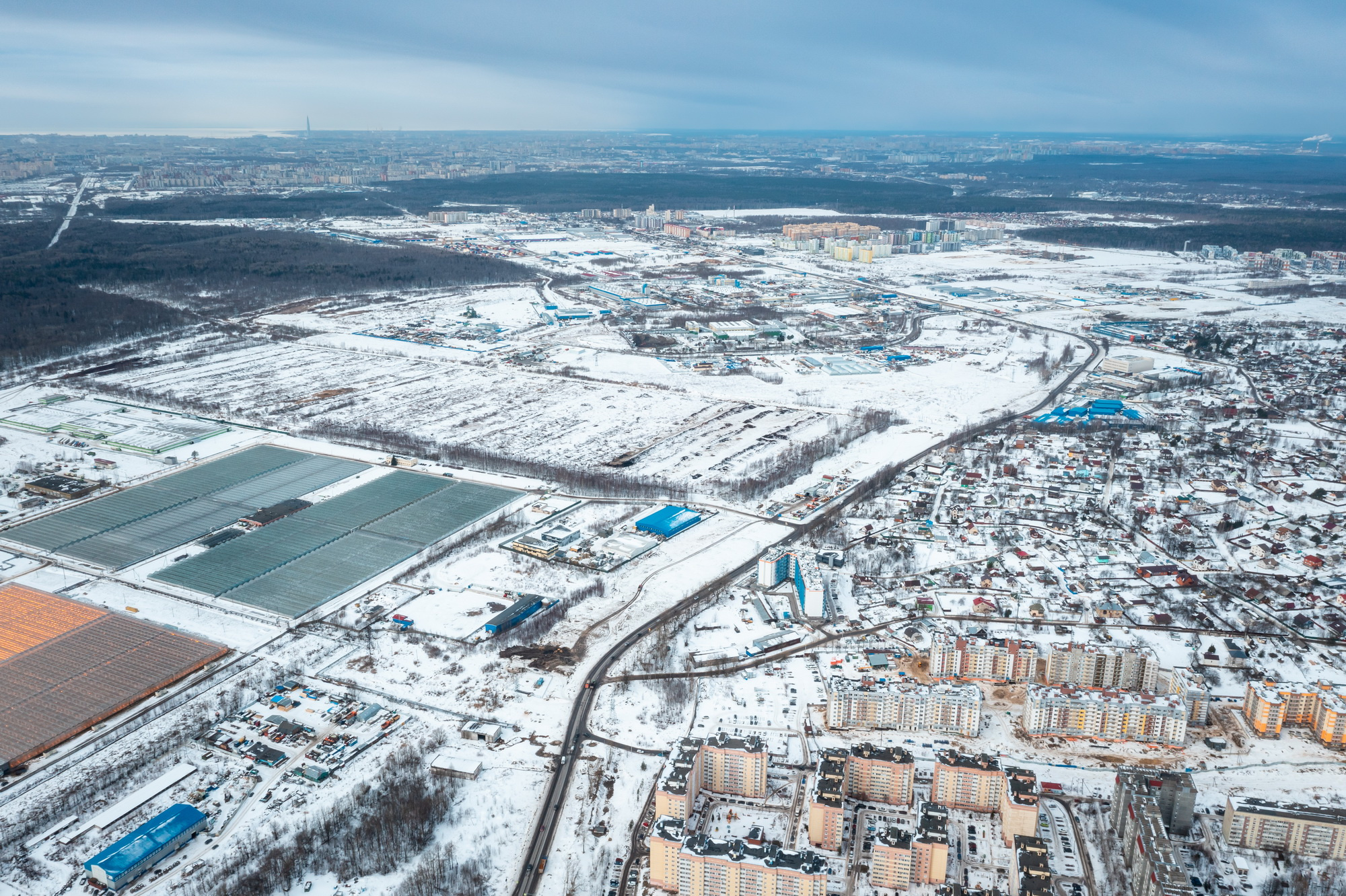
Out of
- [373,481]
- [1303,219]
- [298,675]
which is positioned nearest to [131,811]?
[298,675]

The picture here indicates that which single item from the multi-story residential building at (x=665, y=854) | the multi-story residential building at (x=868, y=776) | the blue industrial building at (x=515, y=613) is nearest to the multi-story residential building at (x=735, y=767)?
the multi-story residential building at (x=868, y=776)

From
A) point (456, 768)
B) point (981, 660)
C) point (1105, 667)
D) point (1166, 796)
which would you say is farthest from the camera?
point (981, 660)

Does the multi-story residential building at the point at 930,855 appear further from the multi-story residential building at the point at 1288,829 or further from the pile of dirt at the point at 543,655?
the pile of dirt at the point at 543,655

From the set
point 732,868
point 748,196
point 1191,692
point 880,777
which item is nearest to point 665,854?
point 732,868

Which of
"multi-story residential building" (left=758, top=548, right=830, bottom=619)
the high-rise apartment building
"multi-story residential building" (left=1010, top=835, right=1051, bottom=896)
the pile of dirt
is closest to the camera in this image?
"multi-story residential building" (left=1010, top=835, right=1051, bottom=896)

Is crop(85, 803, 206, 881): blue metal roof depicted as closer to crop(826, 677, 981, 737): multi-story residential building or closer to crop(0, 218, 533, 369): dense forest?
crop(826, 677, 981, 737): multi-story residential building

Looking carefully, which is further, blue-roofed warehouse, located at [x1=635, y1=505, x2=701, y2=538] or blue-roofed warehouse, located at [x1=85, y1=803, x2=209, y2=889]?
blue-roofed warehouse, located at [x1=635, y1=505, x2=701, y2=538]

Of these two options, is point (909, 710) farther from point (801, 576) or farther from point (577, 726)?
point (577, 726)

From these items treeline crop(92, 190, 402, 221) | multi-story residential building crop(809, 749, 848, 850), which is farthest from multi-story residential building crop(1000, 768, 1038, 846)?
treeline crop(92, 190, 402, 221)
